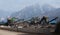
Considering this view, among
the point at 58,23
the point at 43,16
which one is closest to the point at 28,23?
the point at 43,16

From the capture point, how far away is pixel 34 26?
1037cm

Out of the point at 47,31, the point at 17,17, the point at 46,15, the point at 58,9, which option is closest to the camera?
the point at 47,31

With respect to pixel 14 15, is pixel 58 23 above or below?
below

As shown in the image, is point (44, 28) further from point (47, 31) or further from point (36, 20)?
point (36, 20)

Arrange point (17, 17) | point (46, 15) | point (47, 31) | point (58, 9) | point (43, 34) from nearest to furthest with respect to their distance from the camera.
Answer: point (43, 34), point (47, 31), point (58, 9), point (46, 15), point (17, 17)

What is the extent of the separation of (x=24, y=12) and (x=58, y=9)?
8.61 feet

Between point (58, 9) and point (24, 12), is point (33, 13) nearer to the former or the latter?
point (24, 12)

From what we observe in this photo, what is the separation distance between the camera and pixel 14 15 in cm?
1236

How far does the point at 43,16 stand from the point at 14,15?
2642mm

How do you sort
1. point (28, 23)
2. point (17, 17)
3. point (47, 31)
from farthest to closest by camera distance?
point (17, 17) < point (28, 23) < point (47, 31)

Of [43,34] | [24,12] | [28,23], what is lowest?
[43,34]

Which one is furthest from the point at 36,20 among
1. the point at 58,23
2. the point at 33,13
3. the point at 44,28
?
the point at 58,23

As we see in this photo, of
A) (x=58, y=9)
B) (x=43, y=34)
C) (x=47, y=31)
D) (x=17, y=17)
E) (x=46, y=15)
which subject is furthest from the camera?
(x=17, y=17)

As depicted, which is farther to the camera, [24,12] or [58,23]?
[24,12]
